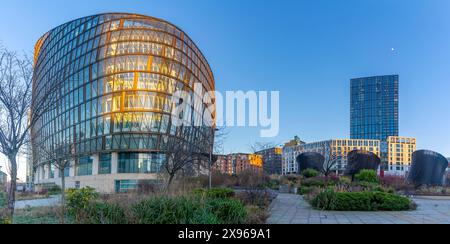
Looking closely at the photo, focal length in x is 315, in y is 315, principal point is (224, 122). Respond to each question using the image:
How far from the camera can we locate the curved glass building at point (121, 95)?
5384 centimetres

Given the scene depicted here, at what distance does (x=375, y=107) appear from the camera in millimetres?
149875

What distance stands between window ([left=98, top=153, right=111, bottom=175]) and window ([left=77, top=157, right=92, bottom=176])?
9.09 feet

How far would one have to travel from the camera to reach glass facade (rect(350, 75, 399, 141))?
138375mm

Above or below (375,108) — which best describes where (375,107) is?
above

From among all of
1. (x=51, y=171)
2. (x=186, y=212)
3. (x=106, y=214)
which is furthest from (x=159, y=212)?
(x=51, y=171)

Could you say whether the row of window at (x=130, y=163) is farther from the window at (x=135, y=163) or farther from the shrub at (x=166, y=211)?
the shrub at (x=166, y=211)

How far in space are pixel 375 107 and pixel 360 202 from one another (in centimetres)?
15320

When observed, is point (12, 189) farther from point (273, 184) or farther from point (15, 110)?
point (273, 184)

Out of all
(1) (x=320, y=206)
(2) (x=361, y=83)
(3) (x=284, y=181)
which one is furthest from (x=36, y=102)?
(2) (x=361, y=83)

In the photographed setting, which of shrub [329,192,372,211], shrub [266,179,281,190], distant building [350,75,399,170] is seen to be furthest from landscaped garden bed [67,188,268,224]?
distant building [350,75,399,170]

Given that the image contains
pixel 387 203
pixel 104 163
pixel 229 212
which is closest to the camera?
pixel 229 212

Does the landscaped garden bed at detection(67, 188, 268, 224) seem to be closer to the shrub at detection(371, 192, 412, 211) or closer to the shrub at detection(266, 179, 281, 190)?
the shrub at detection(371, 192, 412, 211)
